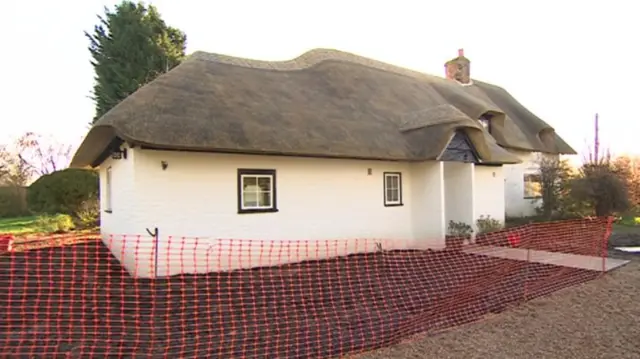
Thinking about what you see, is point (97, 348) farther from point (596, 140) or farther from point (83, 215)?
point (596, 140)

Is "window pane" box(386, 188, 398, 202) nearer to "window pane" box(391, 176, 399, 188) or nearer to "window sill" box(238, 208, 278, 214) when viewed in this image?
"window pane" box(391, 176, 399, 188)

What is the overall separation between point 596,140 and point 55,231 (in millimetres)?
29971

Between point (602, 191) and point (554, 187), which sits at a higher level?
point (554, 187)

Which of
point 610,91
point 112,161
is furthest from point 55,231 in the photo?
point 610,91

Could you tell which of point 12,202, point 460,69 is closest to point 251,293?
point 460,69

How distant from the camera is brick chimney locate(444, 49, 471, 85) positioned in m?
22.5

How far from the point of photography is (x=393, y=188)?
1195cm

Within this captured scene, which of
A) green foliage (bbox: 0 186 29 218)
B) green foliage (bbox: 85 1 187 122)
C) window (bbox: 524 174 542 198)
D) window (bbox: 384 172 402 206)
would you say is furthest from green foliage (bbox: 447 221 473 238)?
green foliage (bbox: 0 186 29 218)

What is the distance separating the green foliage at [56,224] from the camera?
15852 mm

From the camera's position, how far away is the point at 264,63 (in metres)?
12.9

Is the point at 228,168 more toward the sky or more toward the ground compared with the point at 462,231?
more toward the sky

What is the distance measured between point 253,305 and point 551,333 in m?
4.32

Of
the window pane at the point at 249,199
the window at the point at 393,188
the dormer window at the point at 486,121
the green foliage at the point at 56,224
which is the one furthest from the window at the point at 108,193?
the dormer window at the point at 486,121

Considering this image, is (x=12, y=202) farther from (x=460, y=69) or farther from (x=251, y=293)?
(x=460, y=69)
